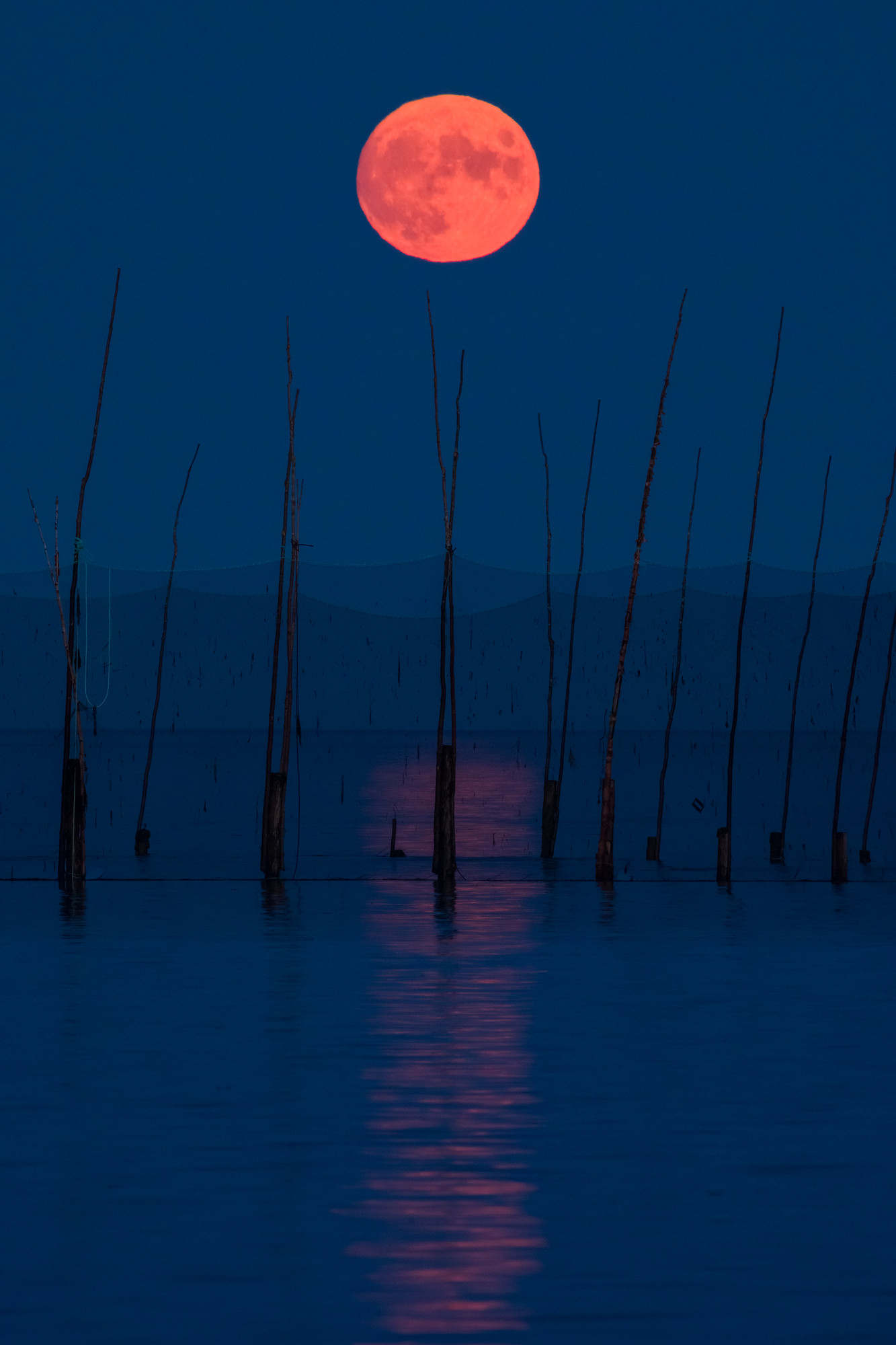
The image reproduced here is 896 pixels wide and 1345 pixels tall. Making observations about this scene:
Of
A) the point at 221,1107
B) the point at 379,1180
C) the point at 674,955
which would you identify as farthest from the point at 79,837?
the point at 379,1180

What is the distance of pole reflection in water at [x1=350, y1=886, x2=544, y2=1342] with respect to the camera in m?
5.37

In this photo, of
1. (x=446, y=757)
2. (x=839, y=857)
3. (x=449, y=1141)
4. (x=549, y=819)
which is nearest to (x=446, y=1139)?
(x=449, y=1141)

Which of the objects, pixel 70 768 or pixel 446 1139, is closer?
pixel 446 1139

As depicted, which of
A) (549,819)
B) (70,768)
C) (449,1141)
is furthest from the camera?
(549,819)

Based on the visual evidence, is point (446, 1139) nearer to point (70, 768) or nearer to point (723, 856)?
point (70, 768)

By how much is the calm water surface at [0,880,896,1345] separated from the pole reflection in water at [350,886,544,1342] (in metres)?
0.02

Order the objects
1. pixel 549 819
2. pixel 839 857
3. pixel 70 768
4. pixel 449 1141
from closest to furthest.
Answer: pixel 449 1141, pixel 70 768, pixel 839 857, pixel 549 819

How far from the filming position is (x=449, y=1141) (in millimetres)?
7316

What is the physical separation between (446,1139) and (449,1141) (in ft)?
0.17

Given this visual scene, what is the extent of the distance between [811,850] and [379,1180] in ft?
71.2

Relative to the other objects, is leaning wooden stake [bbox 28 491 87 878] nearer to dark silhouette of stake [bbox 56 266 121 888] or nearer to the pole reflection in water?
dark silhouette of stake [bbox 56 266 121 888]

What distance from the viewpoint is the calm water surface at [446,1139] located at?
17.4 ft

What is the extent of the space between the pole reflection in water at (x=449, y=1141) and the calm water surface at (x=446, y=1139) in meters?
0.02

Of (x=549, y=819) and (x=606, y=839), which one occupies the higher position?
(x=606, y=839)
